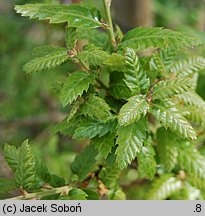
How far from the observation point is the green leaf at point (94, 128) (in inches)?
37.7

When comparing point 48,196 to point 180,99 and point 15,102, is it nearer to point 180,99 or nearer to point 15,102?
point 180,99

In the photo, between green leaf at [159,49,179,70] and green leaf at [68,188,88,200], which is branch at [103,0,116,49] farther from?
green leaf at [68,188,88,200]

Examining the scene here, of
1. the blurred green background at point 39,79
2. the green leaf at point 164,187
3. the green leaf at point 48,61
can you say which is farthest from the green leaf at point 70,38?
the blurred green background at point 39,79

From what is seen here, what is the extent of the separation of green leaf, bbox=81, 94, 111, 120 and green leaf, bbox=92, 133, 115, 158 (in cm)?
5

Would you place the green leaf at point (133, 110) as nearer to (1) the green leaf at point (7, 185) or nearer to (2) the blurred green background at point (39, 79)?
(1) the green leaf at point (7, 185)

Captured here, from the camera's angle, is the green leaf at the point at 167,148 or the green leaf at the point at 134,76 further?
the green leaf at the point at 167,148

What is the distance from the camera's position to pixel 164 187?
1224 millimetres

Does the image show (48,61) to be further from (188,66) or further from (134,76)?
(188,66)

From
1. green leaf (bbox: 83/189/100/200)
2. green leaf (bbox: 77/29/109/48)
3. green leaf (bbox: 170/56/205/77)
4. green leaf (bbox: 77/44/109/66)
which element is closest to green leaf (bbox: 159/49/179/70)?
green leaf (bbox: 170/56/205/77)

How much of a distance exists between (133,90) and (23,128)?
199 cm

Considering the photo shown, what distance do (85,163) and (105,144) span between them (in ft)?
0.57

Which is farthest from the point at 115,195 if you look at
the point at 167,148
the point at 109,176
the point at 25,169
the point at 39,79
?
the point at 39,79

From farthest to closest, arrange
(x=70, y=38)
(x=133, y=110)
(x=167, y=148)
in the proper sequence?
(x=167, y=148) → (x=70, y=38) → (x=133, y=110)

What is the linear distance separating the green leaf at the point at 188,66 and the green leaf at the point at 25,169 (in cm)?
43
